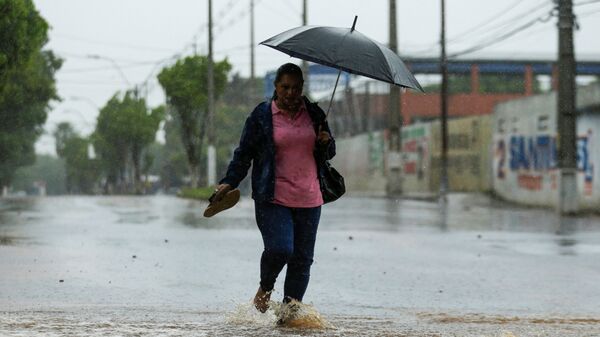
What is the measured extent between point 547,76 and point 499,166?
44.6 meters

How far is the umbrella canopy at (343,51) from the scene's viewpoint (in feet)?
22.1

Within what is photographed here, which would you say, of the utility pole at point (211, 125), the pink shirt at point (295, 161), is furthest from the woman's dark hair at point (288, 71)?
the utility pole at point (211, 125)

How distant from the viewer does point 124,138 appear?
73.9 meters

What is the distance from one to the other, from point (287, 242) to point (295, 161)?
0.50 metres

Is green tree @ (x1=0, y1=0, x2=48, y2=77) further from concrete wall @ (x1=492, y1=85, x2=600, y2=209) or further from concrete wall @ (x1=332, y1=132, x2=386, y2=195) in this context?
concrete wall @ (x1=332, y1=132, x2=386, y2=195)

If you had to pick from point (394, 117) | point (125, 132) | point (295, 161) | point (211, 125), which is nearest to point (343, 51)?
point (295, 161)

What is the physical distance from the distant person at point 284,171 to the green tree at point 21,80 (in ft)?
84.1

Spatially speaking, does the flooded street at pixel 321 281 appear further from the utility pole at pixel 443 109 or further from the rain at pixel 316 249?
the utility pole at pixel 443 109

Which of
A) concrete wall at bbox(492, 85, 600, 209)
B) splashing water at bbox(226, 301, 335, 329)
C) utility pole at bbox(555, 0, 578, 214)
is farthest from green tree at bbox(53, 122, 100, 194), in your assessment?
splashing water at bbox(226, 301, 335, 329)

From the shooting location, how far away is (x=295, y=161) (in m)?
6.75

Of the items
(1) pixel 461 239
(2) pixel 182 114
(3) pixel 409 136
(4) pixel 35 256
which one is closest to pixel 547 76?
(3) pixel 409 136

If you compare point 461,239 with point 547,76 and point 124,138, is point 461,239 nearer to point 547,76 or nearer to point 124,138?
point 124,138

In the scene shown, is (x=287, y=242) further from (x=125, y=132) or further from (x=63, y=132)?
(x=63, y=132)

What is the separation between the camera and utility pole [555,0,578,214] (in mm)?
23984
